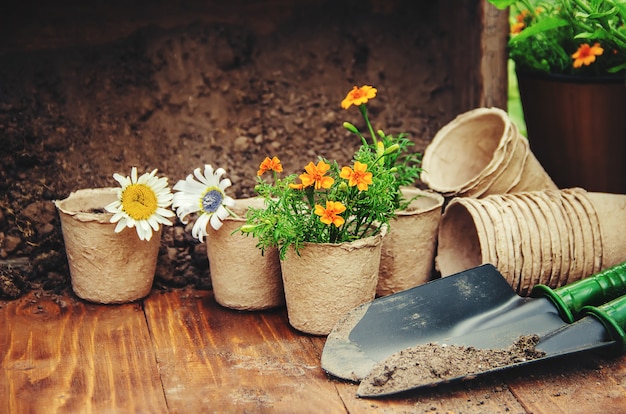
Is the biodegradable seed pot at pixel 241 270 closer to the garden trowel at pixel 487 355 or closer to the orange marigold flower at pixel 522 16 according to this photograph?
the garden trowel at pixel 487 355

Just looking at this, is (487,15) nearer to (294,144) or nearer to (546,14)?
(546,14)

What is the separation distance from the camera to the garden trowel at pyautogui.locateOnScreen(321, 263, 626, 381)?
2260 mm

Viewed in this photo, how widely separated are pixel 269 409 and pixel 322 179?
61 centimetres

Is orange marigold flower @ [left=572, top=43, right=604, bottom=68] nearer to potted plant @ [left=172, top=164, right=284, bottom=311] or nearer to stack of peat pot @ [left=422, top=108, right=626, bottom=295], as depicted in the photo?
stack of peat pot @ [left=422, top=108, right=626, bottom=295]

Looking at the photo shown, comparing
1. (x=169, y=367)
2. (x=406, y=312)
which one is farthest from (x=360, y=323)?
(x=169, y=367)

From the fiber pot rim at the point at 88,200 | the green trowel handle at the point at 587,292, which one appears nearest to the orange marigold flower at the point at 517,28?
the green trowel handle at the point at 587,292

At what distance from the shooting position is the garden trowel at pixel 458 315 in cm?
226

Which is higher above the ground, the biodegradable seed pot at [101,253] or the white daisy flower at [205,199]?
the white daisy flower at [205,199]

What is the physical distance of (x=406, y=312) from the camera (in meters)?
2.36

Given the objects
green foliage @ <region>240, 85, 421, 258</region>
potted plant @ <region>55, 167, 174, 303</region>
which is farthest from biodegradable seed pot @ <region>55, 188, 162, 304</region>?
green foliage @ <region>240, 85, 421, 258</region>

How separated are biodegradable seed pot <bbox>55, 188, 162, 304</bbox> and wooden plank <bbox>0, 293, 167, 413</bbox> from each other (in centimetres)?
5

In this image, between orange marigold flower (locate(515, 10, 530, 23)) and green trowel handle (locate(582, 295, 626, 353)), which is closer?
green trowel handle (locate(582, 295, 626, 353))

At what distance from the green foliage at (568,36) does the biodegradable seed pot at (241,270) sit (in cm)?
112

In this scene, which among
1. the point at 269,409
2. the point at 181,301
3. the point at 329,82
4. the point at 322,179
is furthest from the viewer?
the point at 329,82
